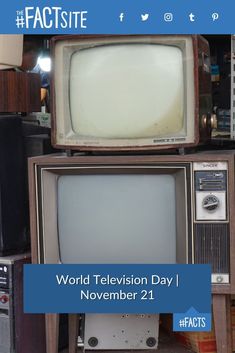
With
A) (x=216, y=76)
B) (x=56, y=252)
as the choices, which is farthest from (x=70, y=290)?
(x=216, y=76)

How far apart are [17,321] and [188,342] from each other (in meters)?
0.62

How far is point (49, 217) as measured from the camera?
183 cm

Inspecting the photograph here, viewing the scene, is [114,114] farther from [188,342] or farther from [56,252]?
[188,342]

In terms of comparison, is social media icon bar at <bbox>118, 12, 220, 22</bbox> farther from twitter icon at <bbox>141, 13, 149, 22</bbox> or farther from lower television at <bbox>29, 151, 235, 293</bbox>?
lower television at <bbox>29, 151, 235, 293</bbox>

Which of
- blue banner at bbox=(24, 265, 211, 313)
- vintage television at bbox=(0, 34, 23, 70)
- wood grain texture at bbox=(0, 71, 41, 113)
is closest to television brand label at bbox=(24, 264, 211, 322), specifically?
blue banner at bbox=(24, 265, 211, 313)

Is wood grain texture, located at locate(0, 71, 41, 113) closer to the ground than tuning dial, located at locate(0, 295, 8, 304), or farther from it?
farther from it

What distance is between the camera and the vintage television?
6.23ft

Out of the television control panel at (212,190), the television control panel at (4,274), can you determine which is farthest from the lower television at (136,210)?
the television control panel at (4,274)

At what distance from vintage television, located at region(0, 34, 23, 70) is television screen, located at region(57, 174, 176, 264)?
454 millimetres

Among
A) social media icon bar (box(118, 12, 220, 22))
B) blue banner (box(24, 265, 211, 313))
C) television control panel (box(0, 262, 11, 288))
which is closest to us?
social media icon bar (box(118, 12, 220, 22))

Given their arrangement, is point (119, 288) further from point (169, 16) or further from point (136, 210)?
point (169, 16)

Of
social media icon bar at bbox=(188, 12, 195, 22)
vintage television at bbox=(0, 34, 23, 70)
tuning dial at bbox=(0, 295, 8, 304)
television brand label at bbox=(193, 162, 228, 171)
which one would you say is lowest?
tuning dial at bbox=(0, 295, 8, 304)

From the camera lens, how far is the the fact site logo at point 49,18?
167 cm

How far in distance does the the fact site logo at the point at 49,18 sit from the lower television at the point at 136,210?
1.31 ft
